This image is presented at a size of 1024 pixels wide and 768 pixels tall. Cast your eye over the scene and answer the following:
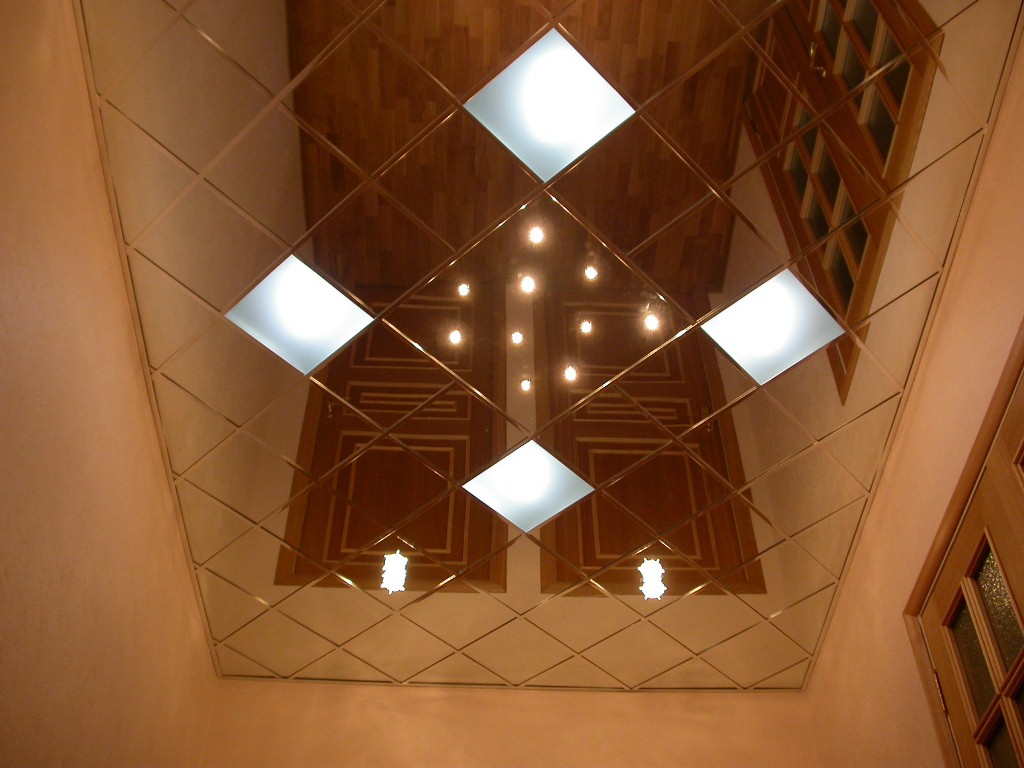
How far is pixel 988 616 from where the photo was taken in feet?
8.46

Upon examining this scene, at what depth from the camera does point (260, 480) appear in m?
3.41

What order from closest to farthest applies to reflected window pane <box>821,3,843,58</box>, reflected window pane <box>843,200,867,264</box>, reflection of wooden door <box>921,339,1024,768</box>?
reflection of wooden door <box>921,339,1024,768</box>, reflected window pane <box>843,200,867,264</box>, reflected window pane <box>821,3,843,58</box>

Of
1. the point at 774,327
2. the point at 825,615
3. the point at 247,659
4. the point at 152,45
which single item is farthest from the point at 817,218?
the point at 247,659

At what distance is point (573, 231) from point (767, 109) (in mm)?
799

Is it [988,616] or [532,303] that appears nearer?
[988,616]

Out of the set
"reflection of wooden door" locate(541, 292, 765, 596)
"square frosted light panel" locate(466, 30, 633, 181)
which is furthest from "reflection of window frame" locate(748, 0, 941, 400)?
"square frosted light panel" locate(466, 30, 633, 181)

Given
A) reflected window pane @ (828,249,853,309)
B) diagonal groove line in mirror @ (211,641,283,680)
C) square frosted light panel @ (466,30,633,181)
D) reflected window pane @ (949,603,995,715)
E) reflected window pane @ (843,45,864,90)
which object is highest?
reflected window pane @ (843,45,864,90)

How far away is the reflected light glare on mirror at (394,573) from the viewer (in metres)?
3.53

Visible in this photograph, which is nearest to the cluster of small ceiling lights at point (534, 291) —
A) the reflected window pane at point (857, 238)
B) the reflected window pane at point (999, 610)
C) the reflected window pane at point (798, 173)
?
the reflected window pane at point (857, 238)

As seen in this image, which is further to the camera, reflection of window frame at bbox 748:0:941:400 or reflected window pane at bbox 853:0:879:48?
reflected window pane at bbox 853:0:879:48

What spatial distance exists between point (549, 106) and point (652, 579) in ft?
6.49

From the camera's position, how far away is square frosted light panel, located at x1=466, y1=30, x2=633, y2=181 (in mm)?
2510

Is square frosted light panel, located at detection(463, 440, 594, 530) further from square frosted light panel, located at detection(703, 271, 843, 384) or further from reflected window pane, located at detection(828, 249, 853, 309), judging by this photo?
reflected window pane, located at detection(828, 249, 853, 309)

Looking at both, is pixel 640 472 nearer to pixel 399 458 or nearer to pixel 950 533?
pixel 399 458
